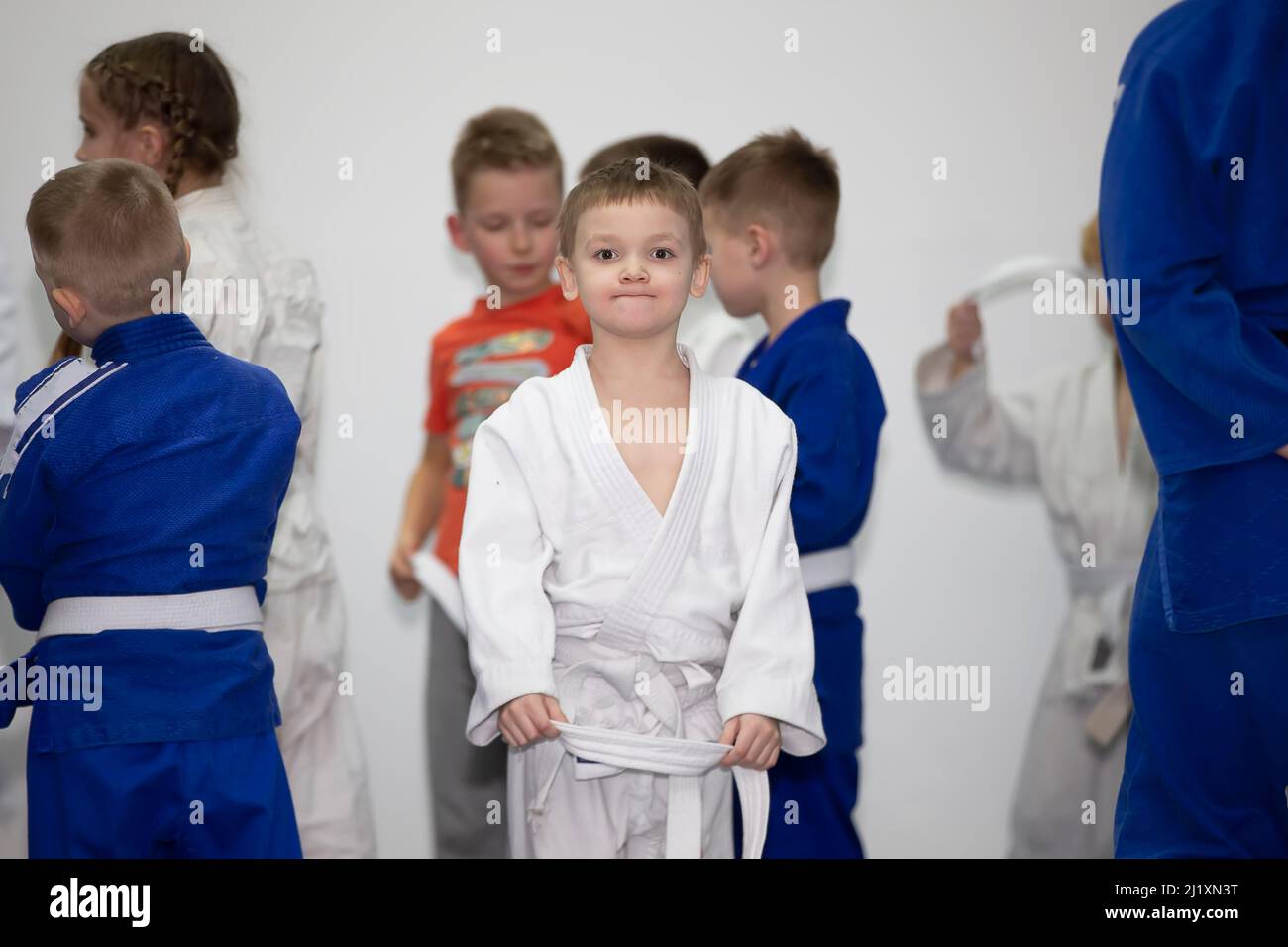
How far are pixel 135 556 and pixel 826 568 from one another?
1091 mm

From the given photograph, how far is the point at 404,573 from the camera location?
2.96 m

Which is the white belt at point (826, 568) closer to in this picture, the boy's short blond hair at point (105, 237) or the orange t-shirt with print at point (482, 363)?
the orange t-shirt with print at point (482, 363)

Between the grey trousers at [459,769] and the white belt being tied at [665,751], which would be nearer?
the white belt being tied at [665,751]

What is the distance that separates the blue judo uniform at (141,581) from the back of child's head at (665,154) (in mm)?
1097

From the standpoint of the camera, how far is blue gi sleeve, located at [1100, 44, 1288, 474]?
75.9 inches

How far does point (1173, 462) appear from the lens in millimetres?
2014

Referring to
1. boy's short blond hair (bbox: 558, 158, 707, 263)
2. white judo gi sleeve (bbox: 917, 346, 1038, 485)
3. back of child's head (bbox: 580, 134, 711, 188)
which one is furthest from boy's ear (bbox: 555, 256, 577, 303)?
white judo gi sleeve (bbox: 917, 346, 1038, 485)

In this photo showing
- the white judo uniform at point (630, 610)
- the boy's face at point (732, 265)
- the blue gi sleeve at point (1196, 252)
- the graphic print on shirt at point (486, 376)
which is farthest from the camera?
the graphic print on shirt at point (486, 376)

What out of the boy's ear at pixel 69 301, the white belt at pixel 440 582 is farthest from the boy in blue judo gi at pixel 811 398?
the boy's ear at pixel 69 301

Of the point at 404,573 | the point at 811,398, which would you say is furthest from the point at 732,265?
the point at 404,573

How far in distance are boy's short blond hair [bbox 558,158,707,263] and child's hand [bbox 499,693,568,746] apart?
651mm

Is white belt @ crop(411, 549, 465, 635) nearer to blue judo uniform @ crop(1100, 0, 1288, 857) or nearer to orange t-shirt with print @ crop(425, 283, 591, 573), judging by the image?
orange t-shirt with print @ crop(425, 283, 591, 573)

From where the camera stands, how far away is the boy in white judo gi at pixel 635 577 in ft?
6.64
